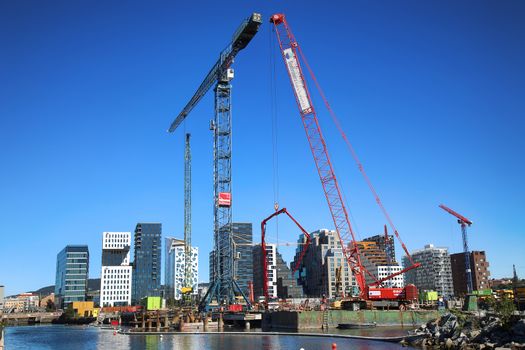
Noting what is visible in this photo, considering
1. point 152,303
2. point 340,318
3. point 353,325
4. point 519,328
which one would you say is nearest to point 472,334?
point 519,328

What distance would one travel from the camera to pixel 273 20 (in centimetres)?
10756

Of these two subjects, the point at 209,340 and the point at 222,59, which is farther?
the point at 222,59

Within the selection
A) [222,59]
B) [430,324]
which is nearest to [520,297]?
[430,324]

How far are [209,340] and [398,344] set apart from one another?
2552 cm

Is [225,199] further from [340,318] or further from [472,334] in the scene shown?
[472,334]

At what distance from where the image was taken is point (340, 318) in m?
88.0

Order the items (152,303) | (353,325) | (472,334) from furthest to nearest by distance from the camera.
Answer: (152,303), (353,325), (472,334)

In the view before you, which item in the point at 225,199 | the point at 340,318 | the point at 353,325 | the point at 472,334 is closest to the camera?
the point at 472,334

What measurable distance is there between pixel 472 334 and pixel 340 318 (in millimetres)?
41742

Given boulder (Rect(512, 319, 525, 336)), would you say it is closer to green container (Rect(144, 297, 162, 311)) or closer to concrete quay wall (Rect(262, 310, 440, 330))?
concrete quay wall (Rect(262, 310, 440, 330))

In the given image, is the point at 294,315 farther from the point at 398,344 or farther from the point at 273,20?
the point at 273,20

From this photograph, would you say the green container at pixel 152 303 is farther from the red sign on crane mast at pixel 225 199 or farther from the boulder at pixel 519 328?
the boulder at pixel 519 328

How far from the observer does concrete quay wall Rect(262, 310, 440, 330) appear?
84500 millimetres

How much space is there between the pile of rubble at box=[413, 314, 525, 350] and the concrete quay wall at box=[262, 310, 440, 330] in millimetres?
27674
